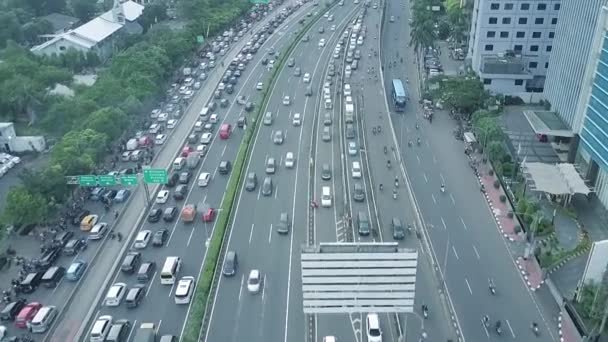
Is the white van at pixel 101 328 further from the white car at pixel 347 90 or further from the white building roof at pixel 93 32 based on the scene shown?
the white building roof at pixel 93 32

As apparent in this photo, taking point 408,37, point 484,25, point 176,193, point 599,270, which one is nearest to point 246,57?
point 408,37

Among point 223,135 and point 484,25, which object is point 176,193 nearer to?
point 223,135

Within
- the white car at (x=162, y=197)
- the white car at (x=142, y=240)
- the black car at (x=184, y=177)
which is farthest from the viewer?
the black car at (x=184, y=177)

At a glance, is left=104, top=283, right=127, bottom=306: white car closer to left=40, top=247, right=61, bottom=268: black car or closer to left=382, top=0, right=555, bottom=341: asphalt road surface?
left=40, top=247, right=61, bottom=268: black car

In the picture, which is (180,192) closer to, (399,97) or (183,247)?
(183,247)

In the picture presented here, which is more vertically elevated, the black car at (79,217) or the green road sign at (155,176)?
the green road sign at (155,176)

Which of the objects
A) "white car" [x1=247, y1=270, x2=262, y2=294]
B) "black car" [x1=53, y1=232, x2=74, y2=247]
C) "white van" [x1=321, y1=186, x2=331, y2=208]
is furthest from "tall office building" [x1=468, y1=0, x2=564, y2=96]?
"black car" [x1=53, y1=232, x2=74, y2=247]

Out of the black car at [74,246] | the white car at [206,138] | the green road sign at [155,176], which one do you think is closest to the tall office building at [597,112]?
the green road sign at [155,176]
